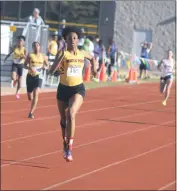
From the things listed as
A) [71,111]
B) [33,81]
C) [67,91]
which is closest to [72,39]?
[67,91]

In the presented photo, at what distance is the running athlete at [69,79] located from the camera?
6379mm

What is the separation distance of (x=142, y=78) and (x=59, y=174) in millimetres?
20629

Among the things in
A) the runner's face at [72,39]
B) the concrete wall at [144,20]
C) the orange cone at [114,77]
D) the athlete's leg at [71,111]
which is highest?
the concrete wall at [144,20]

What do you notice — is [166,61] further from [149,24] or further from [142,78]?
[149,24]

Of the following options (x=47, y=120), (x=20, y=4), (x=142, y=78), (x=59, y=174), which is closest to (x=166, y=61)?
(x=47, y=120)

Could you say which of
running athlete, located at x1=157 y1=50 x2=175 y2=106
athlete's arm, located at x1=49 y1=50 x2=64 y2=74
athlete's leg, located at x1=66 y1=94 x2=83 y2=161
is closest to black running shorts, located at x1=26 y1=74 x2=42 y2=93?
running athlete, located at x1=157 y1=50 x2=175 y2=106

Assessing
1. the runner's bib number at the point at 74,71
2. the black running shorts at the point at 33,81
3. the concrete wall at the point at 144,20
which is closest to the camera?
the runner's bib number at the point at 74,71

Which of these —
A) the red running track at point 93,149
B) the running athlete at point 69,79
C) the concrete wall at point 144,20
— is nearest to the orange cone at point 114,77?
the red running track at point 93,149

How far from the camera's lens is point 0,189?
489 inches

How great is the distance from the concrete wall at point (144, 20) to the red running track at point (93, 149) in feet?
61.6

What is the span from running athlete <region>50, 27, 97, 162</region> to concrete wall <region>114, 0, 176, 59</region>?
33176mm

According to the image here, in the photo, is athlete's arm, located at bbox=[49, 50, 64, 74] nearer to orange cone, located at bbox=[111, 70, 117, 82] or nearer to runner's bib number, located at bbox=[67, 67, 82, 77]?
runner's bib number, located at bbox=[67, 67, 82, 77]

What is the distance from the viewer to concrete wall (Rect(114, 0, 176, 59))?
40.1m

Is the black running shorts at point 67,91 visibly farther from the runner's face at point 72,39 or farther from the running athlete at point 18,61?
Answer: the running athlete at point 18,61
